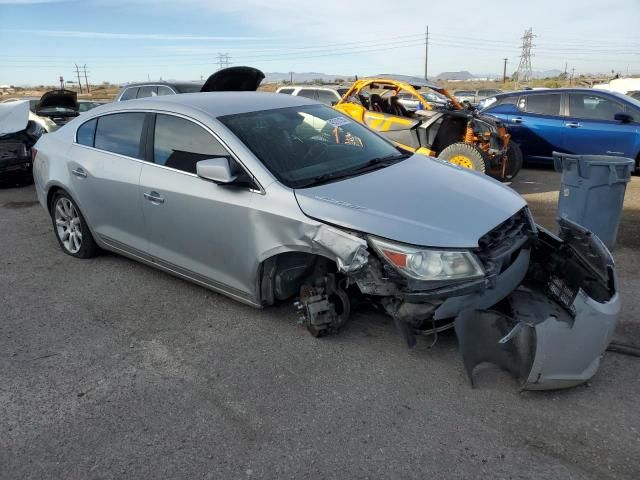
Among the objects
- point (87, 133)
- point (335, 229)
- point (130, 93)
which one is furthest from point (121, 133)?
point (130, 93)

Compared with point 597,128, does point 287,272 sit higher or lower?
lower

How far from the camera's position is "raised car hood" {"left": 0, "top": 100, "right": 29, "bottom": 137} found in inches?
339

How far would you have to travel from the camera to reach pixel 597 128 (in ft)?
28.6

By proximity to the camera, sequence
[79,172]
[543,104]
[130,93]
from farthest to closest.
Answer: [130,93]
[543,104]
[79,172]

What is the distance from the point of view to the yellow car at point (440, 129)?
7.86 metres

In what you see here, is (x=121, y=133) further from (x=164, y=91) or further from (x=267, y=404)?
(x=164, y=91)

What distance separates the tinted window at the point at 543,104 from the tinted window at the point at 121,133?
7.69m

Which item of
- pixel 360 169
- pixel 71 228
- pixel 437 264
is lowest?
pixel 71 228

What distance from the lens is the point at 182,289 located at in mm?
4391

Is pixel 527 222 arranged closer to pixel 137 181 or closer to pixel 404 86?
pixel 137 181

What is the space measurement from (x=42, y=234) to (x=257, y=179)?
13.3ft

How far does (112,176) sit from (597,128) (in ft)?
26.0

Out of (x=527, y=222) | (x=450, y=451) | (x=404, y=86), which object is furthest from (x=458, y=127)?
(x=450, y=451)

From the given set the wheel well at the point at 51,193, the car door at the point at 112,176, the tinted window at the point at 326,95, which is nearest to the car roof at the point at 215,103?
the car door at the point at 112,176
